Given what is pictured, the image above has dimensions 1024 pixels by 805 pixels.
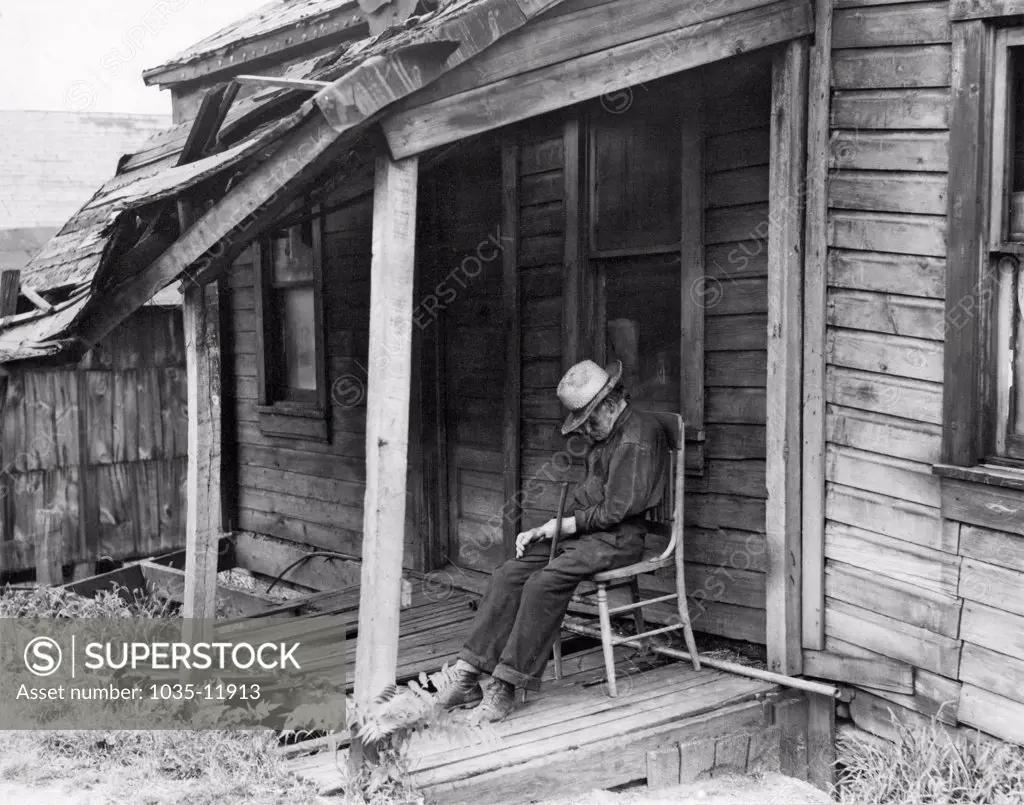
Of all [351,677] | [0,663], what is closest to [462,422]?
[351,677]

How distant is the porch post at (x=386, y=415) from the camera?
3.85 metres

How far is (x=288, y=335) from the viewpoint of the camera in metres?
8.77

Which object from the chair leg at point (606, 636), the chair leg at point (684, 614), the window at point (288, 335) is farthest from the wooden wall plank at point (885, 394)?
the window at point (288, 335)

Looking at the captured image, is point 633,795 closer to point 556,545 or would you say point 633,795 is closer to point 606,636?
point 606,636

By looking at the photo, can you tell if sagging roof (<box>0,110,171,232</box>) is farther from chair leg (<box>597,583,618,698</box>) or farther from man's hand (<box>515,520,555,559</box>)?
chair leg (<box>597,583,618,698</box>)

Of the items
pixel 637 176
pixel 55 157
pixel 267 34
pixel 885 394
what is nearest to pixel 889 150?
pixel 885 394

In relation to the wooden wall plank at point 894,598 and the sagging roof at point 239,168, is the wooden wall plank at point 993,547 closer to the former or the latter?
the wooden wall plank at point 894,598

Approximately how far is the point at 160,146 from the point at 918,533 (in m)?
5.90

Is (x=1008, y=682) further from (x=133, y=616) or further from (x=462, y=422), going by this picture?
(x=133, y=616)

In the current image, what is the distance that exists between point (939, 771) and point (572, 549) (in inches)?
69.7

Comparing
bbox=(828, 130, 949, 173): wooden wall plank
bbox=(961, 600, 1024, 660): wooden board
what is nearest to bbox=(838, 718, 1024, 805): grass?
bbox=(961, 600, 1024, 660): wooden board

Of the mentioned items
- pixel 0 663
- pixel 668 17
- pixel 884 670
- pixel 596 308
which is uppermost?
pixel 668 17

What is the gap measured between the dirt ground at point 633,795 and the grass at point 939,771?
0.92 feet

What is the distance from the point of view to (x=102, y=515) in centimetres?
912
